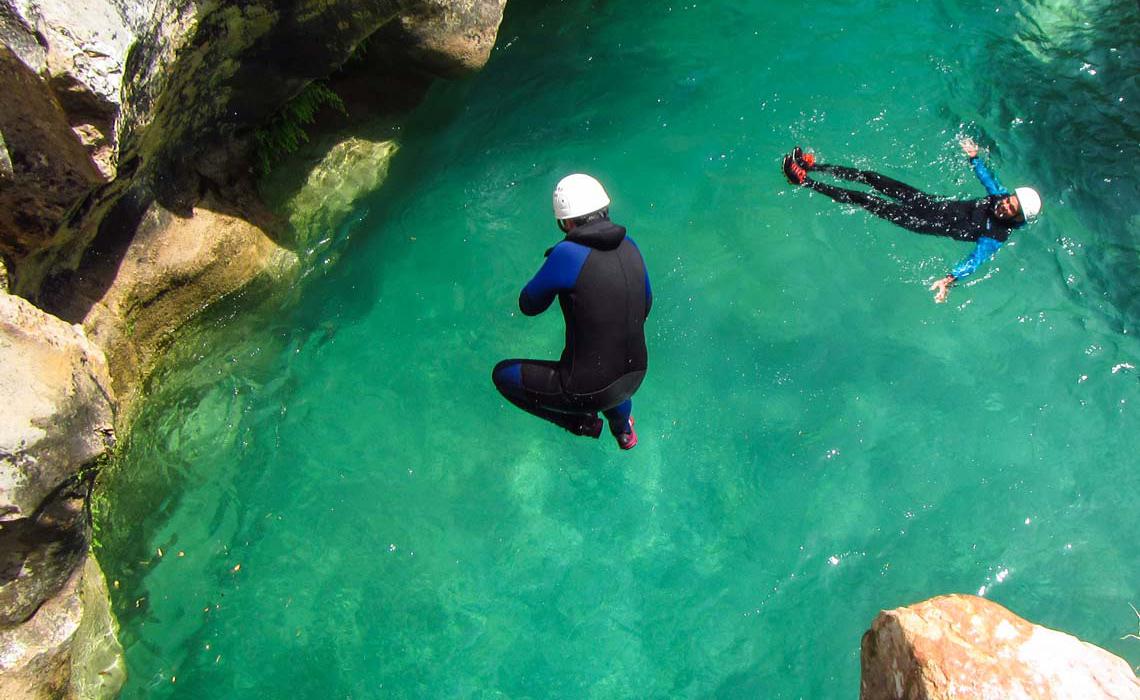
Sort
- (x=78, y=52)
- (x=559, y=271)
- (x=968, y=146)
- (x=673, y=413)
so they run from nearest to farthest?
(x=78, y=52) → (x=559, y=271) → (x=673, y=413) → (x=968, y=146)

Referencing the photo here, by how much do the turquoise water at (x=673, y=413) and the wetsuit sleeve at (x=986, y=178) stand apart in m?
0.38

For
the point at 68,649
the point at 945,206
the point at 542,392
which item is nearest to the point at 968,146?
the point at 945,206

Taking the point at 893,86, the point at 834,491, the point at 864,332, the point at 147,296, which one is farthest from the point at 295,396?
the point at 893,86

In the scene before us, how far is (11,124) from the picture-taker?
4199 mm

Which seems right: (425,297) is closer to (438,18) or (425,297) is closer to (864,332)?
(438,18)

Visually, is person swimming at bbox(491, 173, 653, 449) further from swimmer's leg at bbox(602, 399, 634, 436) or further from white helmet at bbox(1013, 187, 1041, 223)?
white helmet at bbox(1013, 187, 1041, 223)

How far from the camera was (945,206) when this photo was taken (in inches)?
283

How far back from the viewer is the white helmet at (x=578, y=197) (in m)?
4.39

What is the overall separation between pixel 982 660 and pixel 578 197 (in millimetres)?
3385

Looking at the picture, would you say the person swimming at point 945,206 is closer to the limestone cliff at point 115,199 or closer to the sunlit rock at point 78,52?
the limestone cliff at point 115,199

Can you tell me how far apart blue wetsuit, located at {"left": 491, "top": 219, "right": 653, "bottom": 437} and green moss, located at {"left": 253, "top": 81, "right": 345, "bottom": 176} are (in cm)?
354

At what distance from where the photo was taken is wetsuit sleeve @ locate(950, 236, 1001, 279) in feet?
22.0

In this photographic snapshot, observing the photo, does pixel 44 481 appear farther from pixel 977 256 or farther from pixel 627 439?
pixel 977 256

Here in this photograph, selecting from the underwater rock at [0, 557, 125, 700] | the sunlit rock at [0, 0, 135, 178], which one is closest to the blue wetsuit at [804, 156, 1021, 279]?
the sunlit rock at [0, 0, 135, 178]
